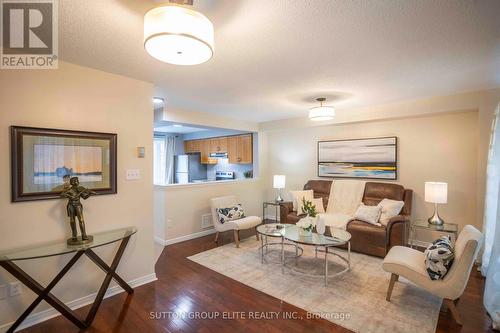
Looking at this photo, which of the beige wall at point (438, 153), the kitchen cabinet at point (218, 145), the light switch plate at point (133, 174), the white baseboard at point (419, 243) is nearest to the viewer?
the light switch plate at point (133, 174)

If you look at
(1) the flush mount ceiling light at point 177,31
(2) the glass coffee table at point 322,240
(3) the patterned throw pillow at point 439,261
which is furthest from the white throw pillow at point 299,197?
(1) the flush mount ceiling light at point 177,31

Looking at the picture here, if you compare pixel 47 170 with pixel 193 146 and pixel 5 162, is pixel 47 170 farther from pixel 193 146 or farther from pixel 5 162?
pixel 193 146

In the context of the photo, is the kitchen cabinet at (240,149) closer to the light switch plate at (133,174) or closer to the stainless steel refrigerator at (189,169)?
the stainless steel refrigerator at (189,169)

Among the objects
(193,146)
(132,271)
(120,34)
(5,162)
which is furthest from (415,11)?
(193,146)

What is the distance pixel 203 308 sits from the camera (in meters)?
2.37

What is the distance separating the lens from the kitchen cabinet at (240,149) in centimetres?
609

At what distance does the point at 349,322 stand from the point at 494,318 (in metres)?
1.20

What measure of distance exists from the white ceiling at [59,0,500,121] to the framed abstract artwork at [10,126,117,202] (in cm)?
75

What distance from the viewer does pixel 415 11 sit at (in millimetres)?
1563

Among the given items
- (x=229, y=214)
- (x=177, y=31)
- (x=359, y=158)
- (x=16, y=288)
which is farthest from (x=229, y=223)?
(x=177, y=31)

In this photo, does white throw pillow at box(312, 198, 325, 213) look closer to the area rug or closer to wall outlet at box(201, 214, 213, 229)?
the area rug

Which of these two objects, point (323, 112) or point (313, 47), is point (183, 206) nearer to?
point (323, 112)

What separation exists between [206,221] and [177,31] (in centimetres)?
396

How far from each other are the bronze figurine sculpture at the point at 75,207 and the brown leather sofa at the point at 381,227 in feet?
10.6
